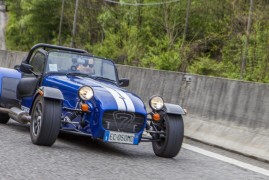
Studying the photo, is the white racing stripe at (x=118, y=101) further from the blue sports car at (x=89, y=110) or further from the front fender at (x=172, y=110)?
the front fender at (x=172, y=110)

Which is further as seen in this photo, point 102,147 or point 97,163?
point 102,147

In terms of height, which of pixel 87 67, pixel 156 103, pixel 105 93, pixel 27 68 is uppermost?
pixel 87 67

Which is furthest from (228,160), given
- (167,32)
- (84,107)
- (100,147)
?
(167,32)

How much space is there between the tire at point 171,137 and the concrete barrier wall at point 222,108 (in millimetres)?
1571

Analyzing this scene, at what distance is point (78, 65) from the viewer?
1084 centimetres

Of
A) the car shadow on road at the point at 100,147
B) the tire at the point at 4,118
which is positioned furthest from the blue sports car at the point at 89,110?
the tire at the point at 4,118

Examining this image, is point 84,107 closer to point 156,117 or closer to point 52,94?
point 52,94

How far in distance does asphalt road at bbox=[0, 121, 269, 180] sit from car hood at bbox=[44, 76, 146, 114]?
0.73m

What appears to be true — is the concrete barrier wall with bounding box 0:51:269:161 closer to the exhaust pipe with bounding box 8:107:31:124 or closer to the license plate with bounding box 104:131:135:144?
the license plate with bounding box 104:131:135:144

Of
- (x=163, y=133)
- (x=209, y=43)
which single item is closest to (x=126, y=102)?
(x=163, y=133)

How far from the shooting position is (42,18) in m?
62.2

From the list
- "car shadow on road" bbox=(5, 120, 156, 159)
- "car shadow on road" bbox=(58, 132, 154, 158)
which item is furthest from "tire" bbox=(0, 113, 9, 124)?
"car shadow on road" bbox=(58, 132, 154, 158)

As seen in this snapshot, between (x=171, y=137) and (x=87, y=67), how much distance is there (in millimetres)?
2335

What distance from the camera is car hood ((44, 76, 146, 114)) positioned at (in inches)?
356
